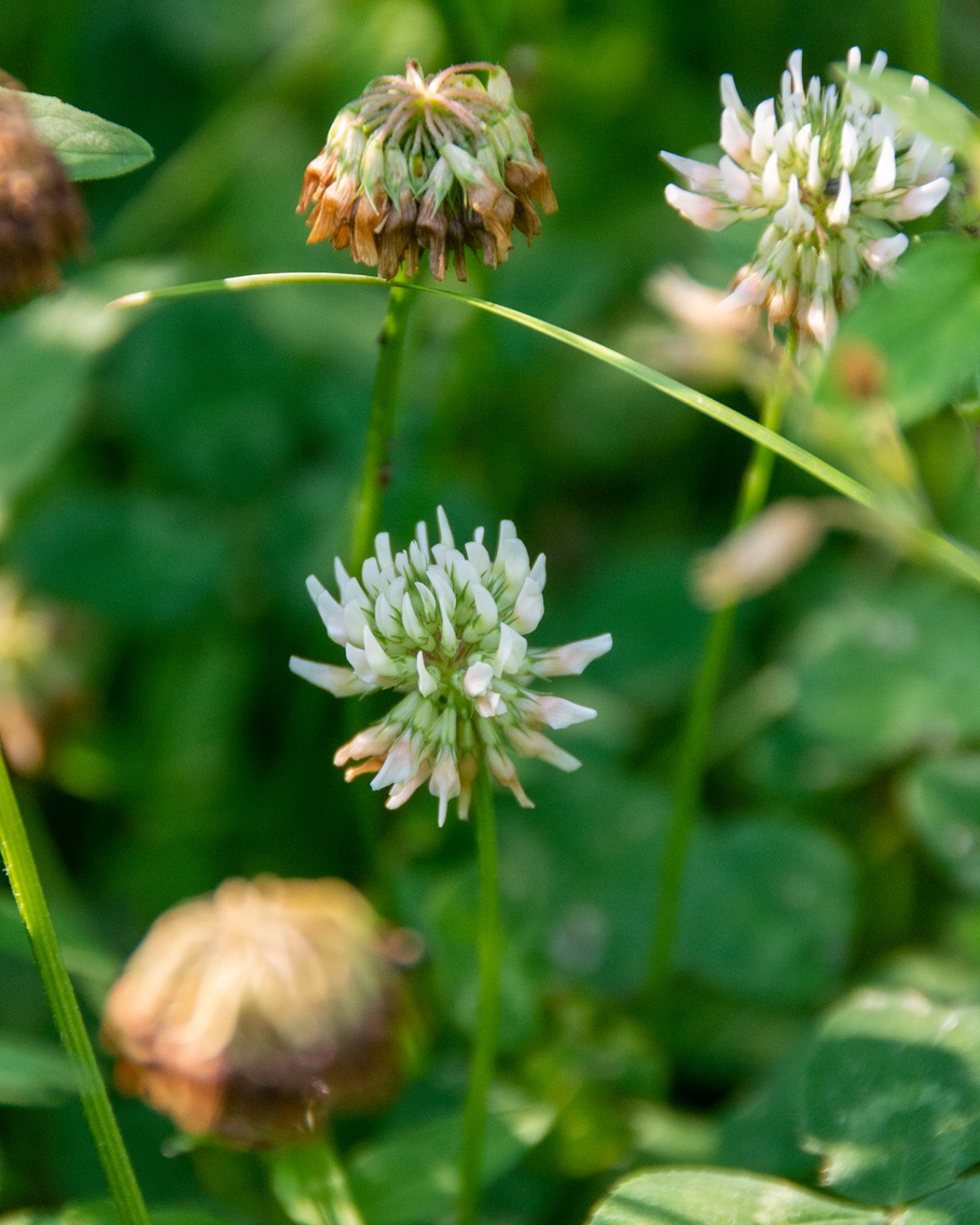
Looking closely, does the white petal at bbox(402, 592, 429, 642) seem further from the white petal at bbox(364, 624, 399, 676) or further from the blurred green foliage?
the blurred green foliage

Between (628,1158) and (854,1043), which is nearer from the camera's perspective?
(854,1043)

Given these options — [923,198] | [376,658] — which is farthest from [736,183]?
[376,658]

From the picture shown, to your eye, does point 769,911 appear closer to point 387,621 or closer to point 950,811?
point 950,811

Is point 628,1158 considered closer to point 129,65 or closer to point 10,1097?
point 10,1097

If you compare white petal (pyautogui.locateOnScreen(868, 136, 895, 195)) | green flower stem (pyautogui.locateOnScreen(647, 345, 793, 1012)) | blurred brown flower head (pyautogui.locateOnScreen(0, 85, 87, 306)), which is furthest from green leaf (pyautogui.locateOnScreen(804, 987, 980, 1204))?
blurred brown flower head (pyautogui.locateOnScreen(0, 85, 87, 306))

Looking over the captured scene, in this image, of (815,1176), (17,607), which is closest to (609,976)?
(815,1176)

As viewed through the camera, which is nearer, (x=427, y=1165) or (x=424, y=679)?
(x=424, y=679)
